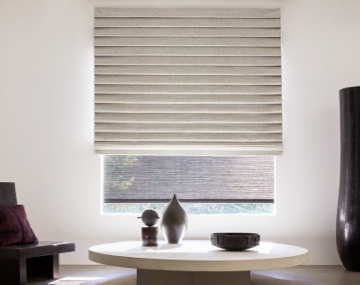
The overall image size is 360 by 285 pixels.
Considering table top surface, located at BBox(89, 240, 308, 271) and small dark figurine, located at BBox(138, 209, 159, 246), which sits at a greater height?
small dark figurine, located at BBox(138, 209, 159, 246)

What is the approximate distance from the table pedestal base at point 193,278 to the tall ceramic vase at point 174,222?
0.55m

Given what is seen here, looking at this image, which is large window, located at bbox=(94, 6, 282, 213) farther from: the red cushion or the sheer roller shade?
the red cushion

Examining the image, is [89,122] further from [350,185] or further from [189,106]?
[350,185]

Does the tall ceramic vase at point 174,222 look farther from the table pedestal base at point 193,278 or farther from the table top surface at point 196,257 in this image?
the table pedestal base at point 193,278

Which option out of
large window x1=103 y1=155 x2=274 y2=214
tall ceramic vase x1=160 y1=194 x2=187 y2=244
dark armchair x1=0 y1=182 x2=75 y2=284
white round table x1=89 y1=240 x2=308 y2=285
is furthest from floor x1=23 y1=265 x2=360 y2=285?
large window x1=103 y1=155 x2=274 y2=214

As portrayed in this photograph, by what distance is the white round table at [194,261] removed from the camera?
122 inches

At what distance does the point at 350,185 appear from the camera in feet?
14.9

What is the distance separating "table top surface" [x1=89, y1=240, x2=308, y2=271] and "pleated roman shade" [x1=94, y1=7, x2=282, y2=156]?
1.54 m

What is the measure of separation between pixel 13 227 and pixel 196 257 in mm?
1636

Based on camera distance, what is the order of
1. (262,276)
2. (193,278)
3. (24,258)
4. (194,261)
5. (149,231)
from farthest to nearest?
(262,276) < (149,231) < (24,258) < (193,278) < (194,261)

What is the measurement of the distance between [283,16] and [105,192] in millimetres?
2689

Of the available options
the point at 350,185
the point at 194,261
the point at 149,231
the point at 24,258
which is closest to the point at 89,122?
the point at 149,231

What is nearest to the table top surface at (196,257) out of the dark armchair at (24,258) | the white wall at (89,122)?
the dark armchair at (24,258)

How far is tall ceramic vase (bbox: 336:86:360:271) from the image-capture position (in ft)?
14.7
